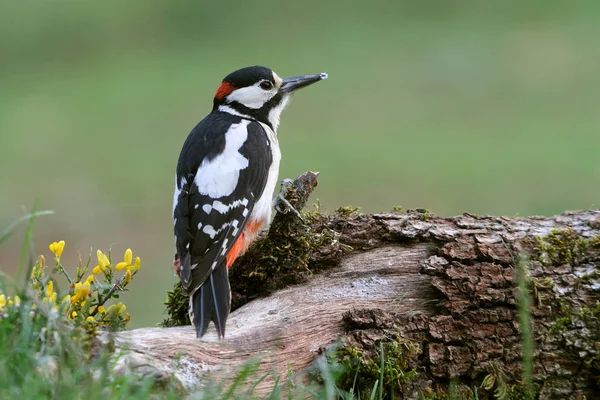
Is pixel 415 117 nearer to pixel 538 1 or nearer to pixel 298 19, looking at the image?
pixel 298 19

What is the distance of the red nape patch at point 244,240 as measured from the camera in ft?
13.3

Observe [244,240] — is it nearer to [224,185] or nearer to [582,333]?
[224,185]

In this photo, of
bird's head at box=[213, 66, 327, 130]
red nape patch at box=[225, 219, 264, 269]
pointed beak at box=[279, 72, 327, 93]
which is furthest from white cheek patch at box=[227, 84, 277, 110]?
red nape patch at box=[225, 219, 264, 269]

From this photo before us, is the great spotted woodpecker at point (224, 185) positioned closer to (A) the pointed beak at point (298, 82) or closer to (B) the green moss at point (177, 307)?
(A) the pointed beak at point (298, 82)

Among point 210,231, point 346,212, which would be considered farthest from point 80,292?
point 346,212

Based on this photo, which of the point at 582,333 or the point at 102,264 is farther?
the point at 102,264

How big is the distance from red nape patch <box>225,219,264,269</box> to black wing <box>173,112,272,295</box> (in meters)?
0.06

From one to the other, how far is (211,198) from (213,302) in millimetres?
624

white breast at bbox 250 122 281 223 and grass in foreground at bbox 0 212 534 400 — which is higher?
white breast at bbox 250 122 281 223

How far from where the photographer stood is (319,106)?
1798 centimetres

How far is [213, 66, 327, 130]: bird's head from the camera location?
16.0ft

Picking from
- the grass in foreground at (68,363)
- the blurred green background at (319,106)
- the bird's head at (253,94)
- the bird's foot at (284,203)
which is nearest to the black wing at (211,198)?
the bird's foot at (284,203)

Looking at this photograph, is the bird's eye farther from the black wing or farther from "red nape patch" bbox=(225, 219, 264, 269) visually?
"red nape patch" bbox=(225, 219, 264, 269)

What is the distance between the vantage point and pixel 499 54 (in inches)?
782
